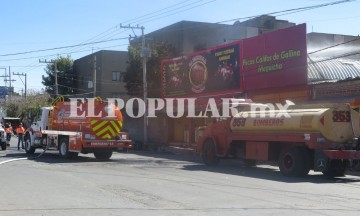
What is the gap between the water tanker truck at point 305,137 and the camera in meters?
15.8

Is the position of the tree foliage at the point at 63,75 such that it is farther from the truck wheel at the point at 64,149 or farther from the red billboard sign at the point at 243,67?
the truck wheel at the point at 64,149

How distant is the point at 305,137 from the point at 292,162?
104 cm

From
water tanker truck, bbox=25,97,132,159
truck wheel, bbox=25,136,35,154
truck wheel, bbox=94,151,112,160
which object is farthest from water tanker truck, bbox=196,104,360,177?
truck wheel, bbox=25,136,35,154

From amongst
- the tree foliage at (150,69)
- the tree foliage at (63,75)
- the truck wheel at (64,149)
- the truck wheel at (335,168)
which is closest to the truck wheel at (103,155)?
the truck wheel at (64,149)

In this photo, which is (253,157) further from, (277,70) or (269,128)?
(277,70)

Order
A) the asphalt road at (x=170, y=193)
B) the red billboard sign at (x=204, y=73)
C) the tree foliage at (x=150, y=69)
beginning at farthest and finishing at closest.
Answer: the tree foliage at (x=150, y=69), the red billboard sign at (x=204, y=73), the asphalt road at (x=170, y=193)

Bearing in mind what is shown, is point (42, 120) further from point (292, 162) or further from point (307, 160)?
point (307, 160)

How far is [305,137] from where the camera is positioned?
52.5 feet

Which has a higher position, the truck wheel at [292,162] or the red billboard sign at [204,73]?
the red billboard sign at [204,73]

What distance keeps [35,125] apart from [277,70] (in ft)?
43.1

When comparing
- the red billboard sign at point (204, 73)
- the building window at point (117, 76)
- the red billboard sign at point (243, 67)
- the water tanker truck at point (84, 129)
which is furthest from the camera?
the building window at point (117, 76)

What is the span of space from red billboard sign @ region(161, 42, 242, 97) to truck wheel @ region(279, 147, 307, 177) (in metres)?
12.0

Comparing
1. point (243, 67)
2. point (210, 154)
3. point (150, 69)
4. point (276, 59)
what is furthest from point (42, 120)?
point (150, 69)

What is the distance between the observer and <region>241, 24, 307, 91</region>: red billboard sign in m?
24.5
